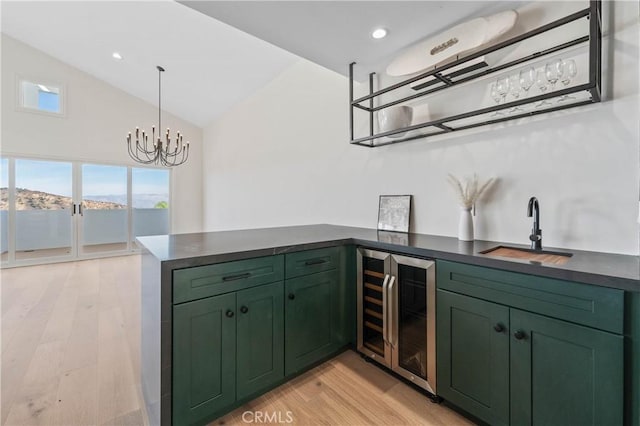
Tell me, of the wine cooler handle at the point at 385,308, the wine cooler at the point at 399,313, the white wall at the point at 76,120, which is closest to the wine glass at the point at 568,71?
the wine cooler at the point at 399,313

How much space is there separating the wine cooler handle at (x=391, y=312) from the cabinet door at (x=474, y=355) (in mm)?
292

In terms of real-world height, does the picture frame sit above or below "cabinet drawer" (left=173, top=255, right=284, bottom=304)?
above

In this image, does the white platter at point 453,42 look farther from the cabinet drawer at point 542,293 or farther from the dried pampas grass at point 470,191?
the cabinet drawer at point 542,293

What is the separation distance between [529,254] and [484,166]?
652 mm

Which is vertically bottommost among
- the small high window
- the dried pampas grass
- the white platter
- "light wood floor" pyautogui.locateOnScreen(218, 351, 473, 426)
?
"light wood floor" pyautogui.locateOnScreen(218, 351, 473, 426)

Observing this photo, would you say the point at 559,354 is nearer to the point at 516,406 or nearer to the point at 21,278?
the point at 516,406

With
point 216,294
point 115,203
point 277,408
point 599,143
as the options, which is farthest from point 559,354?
point 115,203

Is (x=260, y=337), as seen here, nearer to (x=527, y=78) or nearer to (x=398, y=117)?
(x=398, y=117)

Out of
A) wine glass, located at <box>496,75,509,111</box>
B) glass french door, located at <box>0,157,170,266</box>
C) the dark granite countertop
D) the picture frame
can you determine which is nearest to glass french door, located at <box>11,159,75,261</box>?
glass french door, located at <box>0,157,170,266</box>

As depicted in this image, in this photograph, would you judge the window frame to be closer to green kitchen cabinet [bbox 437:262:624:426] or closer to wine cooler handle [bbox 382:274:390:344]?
wine cooler handle [bbox 382:274:390:344]

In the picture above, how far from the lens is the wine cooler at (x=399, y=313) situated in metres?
1.63

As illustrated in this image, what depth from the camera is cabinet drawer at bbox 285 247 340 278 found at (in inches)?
68.6

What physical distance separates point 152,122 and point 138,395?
6.29m

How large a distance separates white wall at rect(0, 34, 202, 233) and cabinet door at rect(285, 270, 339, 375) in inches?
212
